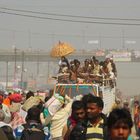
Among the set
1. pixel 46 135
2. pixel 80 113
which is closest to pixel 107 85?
pixel 46 135

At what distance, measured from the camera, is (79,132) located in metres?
6.36

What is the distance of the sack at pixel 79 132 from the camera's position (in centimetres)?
630

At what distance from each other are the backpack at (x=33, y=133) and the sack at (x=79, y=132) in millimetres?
1911

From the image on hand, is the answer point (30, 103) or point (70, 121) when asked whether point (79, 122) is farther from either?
point (30, 103)

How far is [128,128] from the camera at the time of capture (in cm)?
541

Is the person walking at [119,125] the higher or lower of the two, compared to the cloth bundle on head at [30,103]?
higher

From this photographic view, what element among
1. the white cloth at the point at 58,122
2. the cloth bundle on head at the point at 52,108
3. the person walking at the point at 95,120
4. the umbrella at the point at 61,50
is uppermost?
the umbrella at the point at 61,50

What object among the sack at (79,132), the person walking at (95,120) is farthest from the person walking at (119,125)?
the sack at (79,132)

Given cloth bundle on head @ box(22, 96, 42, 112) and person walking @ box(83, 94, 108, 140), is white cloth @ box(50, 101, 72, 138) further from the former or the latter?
person walking @ box(83, 94, 108, 140)

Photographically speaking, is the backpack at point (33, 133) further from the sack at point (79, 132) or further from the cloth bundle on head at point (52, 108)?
the cloth bundle on head at point (52, 108)

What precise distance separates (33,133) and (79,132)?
221 cm

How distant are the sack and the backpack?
6.27 feet

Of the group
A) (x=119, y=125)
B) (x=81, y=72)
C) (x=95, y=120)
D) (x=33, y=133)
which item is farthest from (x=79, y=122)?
(x=81, y=72)

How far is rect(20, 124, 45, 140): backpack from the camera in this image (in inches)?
332
